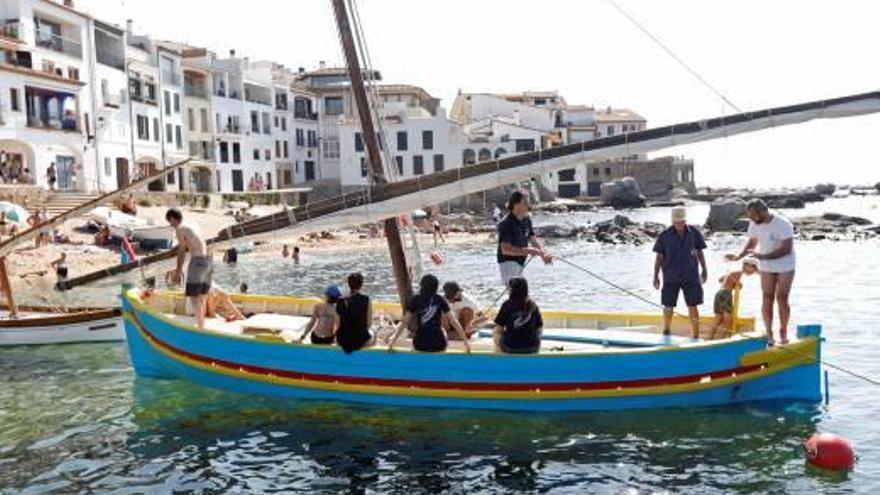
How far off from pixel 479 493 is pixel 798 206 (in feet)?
320

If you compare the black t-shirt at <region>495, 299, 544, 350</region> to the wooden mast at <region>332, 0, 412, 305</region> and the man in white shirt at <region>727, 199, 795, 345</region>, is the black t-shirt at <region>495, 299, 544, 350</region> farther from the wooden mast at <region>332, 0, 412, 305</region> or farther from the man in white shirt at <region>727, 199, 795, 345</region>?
the man in white shirt at <region>727, 199, 795, 345</region>

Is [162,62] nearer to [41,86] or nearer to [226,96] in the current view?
[226,96]

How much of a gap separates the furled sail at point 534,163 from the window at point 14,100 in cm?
3812

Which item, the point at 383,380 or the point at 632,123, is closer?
the point at 383,380

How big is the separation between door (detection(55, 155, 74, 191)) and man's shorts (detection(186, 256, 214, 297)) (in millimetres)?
39451

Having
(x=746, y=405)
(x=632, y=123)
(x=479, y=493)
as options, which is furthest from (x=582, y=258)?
(x=632, y=123)

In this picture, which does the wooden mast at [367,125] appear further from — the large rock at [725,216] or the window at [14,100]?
the large rock at [725,216]

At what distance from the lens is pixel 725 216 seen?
63.9 m

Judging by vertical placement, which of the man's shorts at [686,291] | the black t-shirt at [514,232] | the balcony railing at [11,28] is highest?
the balcony railing at [11,28]

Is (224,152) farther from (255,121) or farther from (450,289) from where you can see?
(450,289)

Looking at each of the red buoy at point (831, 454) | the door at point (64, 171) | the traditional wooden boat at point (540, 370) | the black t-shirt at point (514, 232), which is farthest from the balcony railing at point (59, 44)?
the red buoy at point (831, 454)

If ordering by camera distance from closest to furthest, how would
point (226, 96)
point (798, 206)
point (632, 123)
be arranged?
point (226, 96) → point (798, 206) → point (632, 123)

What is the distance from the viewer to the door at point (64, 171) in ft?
168

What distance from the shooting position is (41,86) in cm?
4947
